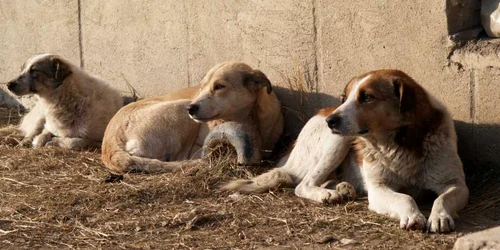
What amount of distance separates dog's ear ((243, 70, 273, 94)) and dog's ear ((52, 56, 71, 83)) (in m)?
2.34

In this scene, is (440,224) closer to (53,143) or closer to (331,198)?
(331,198)

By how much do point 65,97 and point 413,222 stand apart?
15.7ft

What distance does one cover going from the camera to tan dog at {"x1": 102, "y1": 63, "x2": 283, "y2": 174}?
744 cm

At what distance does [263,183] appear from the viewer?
6.56m

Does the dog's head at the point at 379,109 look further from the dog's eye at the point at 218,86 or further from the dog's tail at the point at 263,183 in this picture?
the dog's eye at the point at 218,86

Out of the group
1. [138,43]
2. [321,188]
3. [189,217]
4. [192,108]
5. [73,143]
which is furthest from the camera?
[138,43]

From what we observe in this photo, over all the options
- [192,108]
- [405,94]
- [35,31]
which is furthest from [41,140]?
[405,94]

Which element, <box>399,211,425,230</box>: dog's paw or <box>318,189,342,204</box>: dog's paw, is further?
<box>318,189,342,204</box>: dog's paw

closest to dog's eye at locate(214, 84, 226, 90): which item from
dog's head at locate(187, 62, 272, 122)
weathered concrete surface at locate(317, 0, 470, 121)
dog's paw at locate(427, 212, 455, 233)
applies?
dog's head at locate(187, 62, 272, 122)

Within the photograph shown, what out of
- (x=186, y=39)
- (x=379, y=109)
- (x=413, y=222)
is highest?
(x=186, y=39)

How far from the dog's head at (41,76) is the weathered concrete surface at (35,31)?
90cm

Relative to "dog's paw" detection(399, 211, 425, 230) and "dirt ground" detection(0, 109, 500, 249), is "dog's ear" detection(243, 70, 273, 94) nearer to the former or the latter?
"dirt ground" detection(0, 109, 500, 249)

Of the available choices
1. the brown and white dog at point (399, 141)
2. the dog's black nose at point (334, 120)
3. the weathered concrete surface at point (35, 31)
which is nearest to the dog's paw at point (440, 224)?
the brown and white dog at point (399, 141)

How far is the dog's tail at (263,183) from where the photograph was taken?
6.51 m
